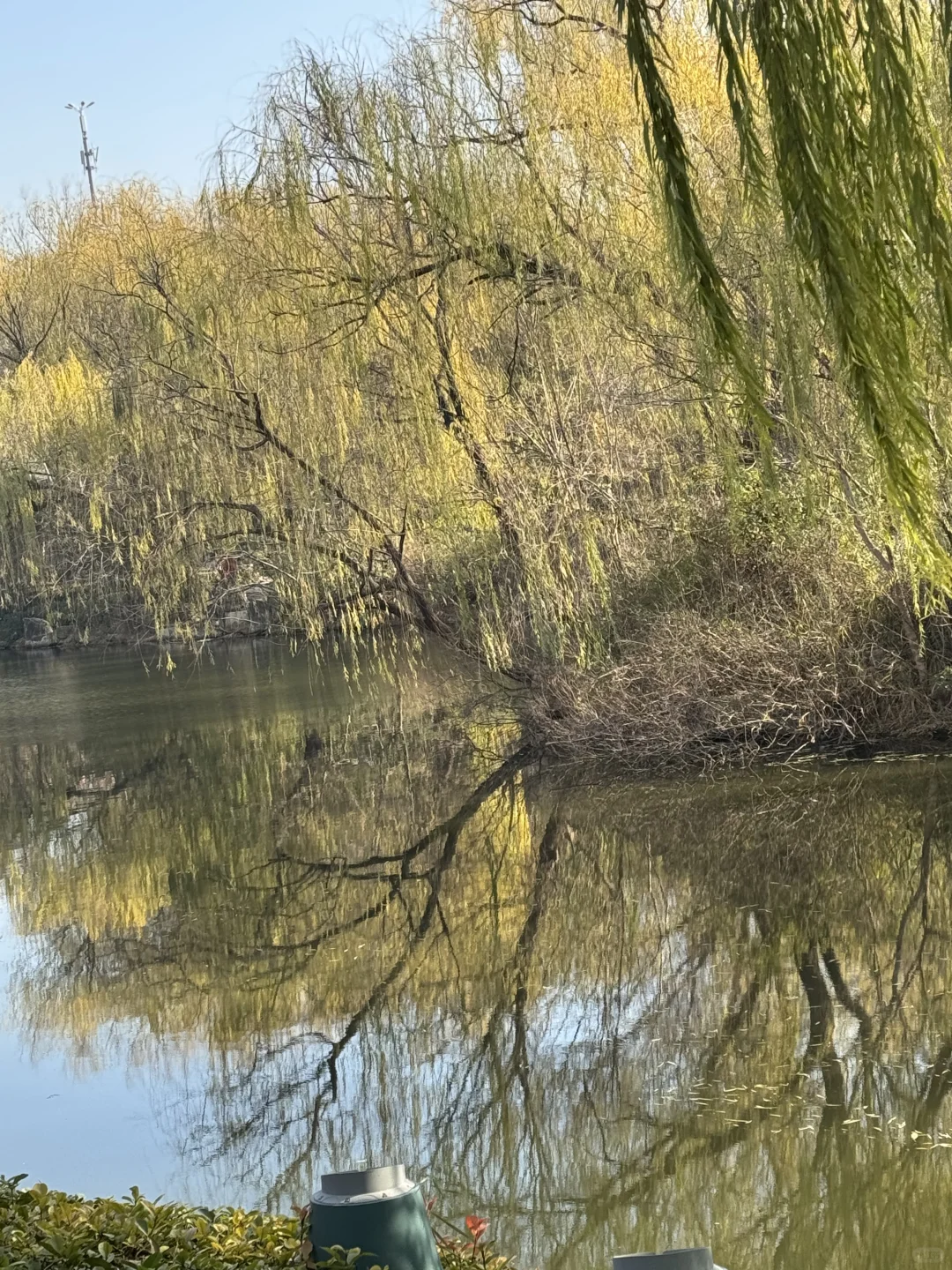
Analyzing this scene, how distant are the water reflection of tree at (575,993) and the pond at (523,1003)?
2 cm

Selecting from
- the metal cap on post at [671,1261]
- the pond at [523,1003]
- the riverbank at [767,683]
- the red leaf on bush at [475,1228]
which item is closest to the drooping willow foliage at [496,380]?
the riverbank at [767,683]

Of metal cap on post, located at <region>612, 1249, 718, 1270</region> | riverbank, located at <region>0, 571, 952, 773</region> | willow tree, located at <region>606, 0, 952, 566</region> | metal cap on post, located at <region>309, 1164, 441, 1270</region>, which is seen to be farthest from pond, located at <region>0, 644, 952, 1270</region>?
willow tree, located at <region>606, 0, 952, 566</region>

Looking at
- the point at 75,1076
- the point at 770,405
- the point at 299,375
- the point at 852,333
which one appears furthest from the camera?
the point at 299,375

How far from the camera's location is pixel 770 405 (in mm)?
10164

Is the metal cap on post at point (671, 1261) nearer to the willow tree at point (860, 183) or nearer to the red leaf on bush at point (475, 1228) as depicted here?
the red leaf on bush at point (475, 1228)

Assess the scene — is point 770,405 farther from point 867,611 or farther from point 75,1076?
point 75,1076

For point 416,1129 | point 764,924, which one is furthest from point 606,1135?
point 764,924

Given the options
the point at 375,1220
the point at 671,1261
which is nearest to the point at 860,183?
the point at 671,1261

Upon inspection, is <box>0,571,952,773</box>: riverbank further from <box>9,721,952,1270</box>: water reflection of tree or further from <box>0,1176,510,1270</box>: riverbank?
<box>0,1176,510,1270</box>: riverbank

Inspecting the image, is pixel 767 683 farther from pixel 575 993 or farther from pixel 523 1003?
pixel 523 1003

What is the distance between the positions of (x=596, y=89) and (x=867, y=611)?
4.29 meters

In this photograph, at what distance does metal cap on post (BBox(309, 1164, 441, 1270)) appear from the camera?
2645 millimetres

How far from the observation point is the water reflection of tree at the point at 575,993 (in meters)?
4.83

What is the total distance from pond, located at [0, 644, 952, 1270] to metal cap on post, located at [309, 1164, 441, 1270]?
6.41 feet
